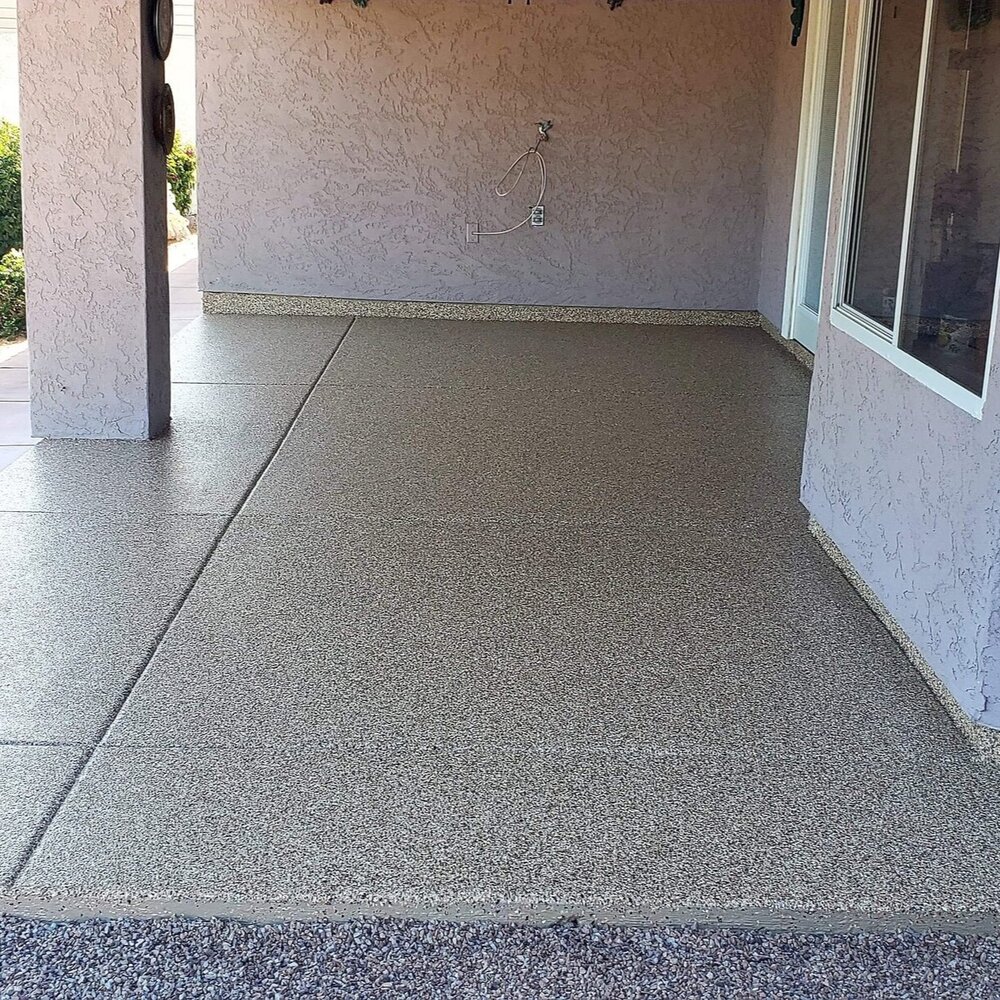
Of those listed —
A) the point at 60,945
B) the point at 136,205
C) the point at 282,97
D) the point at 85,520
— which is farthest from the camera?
the point at 282,97

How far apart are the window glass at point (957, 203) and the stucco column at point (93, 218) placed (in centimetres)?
365

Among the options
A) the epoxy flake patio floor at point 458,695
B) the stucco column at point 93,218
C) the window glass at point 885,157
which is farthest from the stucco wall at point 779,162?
the stucco column at point 93,218

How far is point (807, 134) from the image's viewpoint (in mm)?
8914

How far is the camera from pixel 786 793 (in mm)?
3193

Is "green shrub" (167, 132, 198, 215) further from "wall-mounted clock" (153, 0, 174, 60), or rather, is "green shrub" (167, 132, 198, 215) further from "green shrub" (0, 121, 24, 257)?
"wall-mounted clock" (153, 0, 174, 60)

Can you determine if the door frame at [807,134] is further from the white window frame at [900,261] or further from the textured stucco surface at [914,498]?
the white window frame at [900,261]

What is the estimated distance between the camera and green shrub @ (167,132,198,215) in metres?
16.2

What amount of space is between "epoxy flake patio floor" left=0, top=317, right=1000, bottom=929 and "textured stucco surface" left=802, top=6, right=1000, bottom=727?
0.19 meters

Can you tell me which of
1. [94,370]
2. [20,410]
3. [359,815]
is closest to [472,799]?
[359,815]

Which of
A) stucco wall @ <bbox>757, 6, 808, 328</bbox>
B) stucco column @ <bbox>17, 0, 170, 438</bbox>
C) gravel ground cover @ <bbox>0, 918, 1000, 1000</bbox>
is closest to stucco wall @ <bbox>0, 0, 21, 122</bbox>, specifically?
stucco wall @ <bbox>757, 6, 808, 328</bbox>

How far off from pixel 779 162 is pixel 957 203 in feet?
19.9

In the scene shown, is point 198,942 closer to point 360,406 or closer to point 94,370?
point 94,370

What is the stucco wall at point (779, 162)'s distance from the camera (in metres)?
9.23

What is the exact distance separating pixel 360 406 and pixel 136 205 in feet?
5.66
